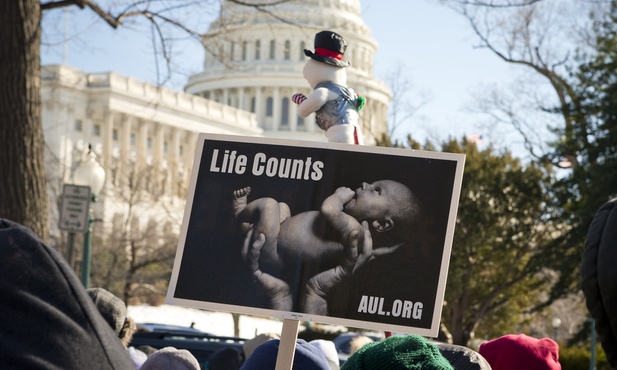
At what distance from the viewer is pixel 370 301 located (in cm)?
318

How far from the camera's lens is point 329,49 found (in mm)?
5605

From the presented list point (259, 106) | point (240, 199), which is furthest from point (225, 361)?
point (259, 106)

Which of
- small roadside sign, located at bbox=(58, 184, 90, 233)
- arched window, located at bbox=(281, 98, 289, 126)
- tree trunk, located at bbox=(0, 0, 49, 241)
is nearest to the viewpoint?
tree trunk, located at bbox=(0, 0, 49, 241)

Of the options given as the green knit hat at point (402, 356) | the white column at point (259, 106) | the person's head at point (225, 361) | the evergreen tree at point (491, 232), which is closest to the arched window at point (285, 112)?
the white column at point (259, 106)

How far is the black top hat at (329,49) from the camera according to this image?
555cm

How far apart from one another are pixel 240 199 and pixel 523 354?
4.53 ft

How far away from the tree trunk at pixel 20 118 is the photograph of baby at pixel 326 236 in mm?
5579

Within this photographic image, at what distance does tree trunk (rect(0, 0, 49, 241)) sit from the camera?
8.69 meters

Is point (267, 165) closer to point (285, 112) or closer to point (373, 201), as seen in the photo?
point (373, 201)

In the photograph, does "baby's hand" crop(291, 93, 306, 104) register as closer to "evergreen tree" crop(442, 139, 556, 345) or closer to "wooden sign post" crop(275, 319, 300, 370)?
"wooden sign post" crop(275, 319, 300, 370)

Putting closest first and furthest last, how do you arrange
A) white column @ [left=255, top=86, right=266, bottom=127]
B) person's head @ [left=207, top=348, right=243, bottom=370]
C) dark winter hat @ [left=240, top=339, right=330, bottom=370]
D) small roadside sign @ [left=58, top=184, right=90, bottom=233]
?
dark winter hat @ [left=240, top=339, right=330, bottom=370], person's head @ [left=207, top=348, right=243, bottom=370], small roadside sign @ [left=58, top=184, right=90, bottom=233], white column @ [left=255, top=86, right=266, bottom=127]

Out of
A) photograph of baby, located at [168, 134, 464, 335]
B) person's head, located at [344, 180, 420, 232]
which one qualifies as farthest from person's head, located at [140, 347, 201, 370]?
person's head, located at [344, 180, 420, 232]

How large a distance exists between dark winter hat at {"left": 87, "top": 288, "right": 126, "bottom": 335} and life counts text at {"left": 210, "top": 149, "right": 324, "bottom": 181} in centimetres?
118

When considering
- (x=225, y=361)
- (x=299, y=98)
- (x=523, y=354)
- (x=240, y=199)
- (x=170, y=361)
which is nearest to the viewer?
(x=240, y=199)
